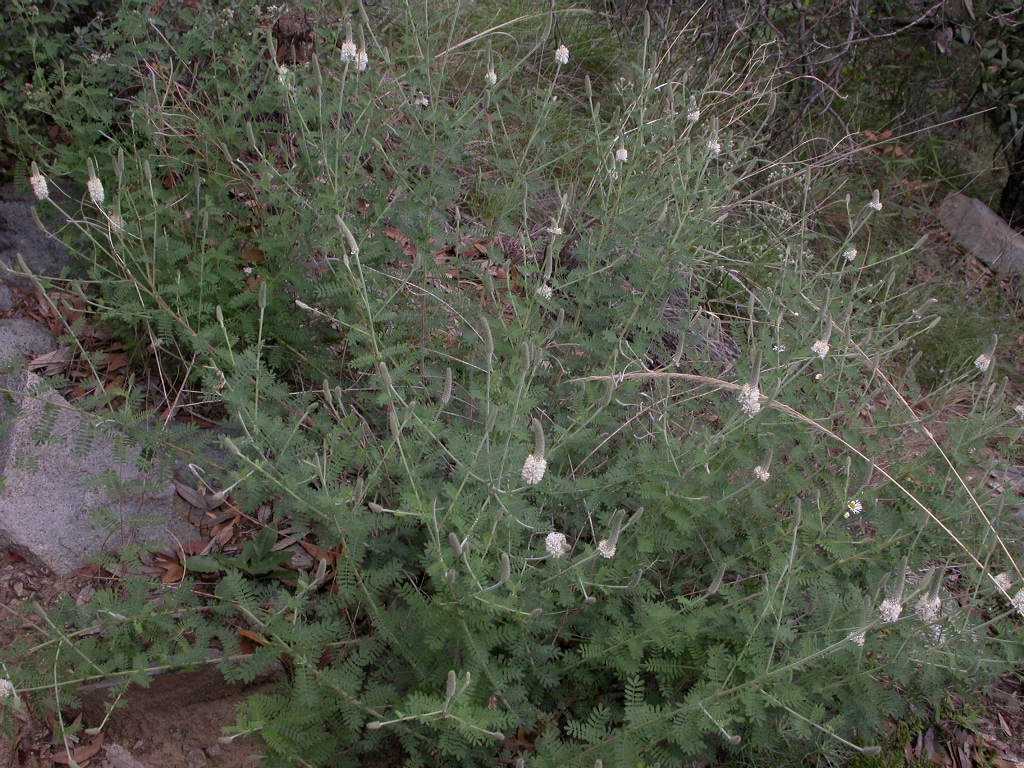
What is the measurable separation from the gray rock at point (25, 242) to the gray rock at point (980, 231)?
20.4 feet

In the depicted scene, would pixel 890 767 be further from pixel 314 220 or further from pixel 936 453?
pixel 314 220

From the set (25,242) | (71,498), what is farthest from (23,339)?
(71,498)

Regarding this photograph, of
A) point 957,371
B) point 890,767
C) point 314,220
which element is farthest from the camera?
point 957,371

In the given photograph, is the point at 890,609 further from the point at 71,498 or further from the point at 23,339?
the point at 23,339

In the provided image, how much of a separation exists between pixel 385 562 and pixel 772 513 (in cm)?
127

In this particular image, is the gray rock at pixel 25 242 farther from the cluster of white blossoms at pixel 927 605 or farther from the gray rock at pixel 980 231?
the gray rock at pixel 980 231

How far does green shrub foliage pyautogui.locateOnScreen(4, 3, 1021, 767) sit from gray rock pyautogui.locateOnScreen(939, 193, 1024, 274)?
346 centimetres

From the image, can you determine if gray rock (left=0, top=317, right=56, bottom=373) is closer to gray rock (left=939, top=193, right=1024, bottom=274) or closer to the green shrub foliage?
the green shrub foliage

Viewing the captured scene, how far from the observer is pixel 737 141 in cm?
484

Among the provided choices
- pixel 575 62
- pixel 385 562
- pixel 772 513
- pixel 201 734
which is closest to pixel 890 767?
pixel 772 513

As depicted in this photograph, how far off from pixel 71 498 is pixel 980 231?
21.6 feet

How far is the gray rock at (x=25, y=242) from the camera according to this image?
3.40 m

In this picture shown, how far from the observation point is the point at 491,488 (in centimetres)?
201

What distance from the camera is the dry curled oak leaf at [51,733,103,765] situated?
2430 millimetres
